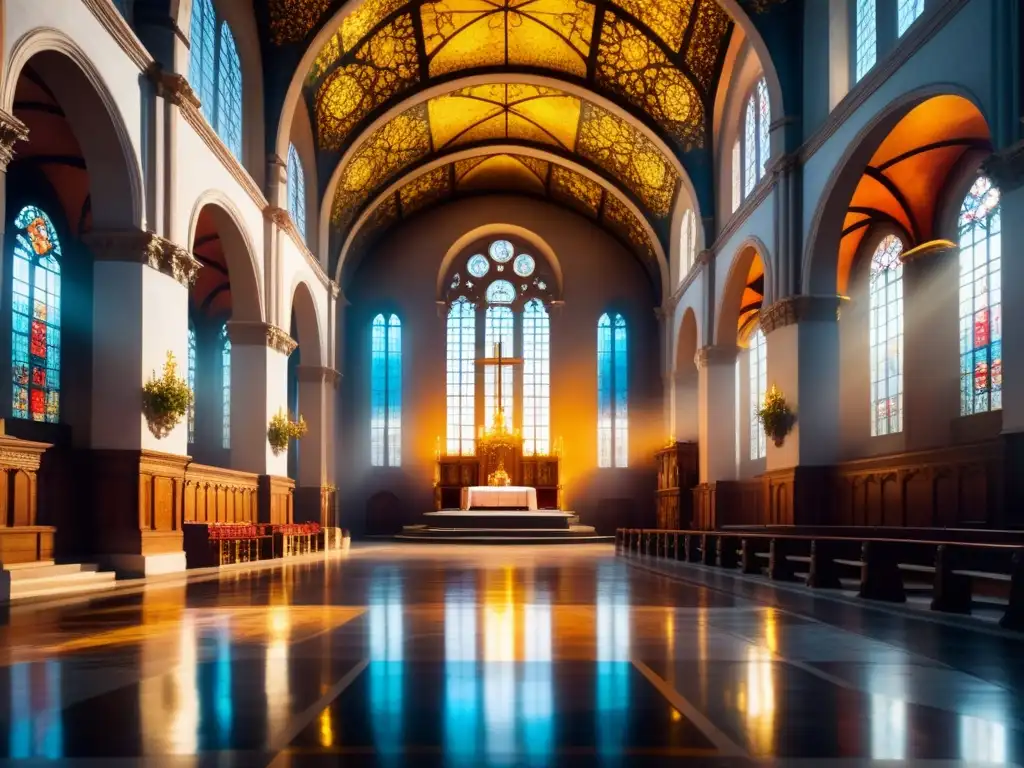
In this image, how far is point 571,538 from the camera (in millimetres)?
28125

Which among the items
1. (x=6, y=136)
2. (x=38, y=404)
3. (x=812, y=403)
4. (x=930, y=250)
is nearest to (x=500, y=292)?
(x=930, y=250)

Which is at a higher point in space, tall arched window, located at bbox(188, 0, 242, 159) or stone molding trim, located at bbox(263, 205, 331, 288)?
tall arched window, located at bbox(188, 0, 242, 159)

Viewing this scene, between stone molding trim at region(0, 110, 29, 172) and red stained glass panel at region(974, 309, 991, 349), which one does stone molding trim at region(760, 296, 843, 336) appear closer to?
red stained glass panel at region(974, 309, 991, 349)

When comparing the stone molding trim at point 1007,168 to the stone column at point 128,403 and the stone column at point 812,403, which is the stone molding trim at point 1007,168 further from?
the stone column at point 128,403

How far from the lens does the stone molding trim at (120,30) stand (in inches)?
504

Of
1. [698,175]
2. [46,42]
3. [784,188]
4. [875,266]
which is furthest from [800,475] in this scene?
[46,42]

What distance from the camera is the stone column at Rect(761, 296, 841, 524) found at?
18.5 metres

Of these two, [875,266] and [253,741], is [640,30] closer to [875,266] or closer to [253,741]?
[875,266]

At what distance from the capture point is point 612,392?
3575cm

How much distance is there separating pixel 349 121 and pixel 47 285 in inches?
387

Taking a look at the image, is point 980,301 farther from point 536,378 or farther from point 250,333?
point 536,378

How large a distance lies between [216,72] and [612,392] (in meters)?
20.1

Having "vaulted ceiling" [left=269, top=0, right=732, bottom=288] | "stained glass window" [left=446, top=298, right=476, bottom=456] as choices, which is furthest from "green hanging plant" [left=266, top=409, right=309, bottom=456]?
"stained glass window" [left=446, top=298, right=476, bottom=456]

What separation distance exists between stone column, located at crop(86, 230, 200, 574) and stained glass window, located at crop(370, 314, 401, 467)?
65.3ft
